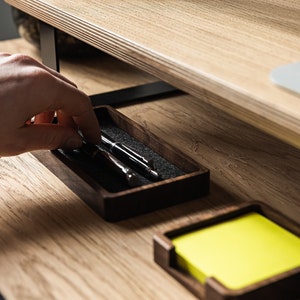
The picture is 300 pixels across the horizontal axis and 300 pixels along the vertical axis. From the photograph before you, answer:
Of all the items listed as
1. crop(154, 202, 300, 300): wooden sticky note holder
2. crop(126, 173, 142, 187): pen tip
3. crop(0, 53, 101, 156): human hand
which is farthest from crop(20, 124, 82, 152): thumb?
crop(154, 202, 300, 300): wooden sticky note holder

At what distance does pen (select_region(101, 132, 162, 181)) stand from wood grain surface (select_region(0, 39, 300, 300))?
6cm

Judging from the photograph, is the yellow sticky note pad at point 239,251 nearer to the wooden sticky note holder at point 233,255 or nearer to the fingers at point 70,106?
the wooden sticky note holder at point 233,255

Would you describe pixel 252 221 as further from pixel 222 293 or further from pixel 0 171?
pixel 0 171

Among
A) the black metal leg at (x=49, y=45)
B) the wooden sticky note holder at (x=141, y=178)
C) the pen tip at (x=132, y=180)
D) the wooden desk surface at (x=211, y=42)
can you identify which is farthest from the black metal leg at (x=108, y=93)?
the pen tip at (x=132, y=180)

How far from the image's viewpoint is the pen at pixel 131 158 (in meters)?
0.91

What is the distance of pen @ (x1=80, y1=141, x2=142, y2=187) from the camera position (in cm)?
89

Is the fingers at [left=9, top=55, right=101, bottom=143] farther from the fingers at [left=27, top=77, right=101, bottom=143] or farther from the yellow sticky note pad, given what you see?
the yellow sticky note pad

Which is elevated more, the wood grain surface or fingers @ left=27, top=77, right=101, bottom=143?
fingers @ left=27, top=77, right=101, bottom=143

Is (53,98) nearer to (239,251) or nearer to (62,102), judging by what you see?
(62,102)

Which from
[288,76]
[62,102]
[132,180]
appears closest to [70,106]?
[62,102]

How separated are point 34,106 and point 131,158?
0.14 metres

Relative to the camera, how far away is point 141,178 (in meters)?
0.92

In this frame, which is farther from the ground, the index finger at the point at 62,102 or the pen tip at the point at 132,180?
the index finger at the point at 62,102

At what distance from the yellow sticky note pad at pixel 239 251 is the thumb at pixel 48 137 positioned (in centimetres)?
25
